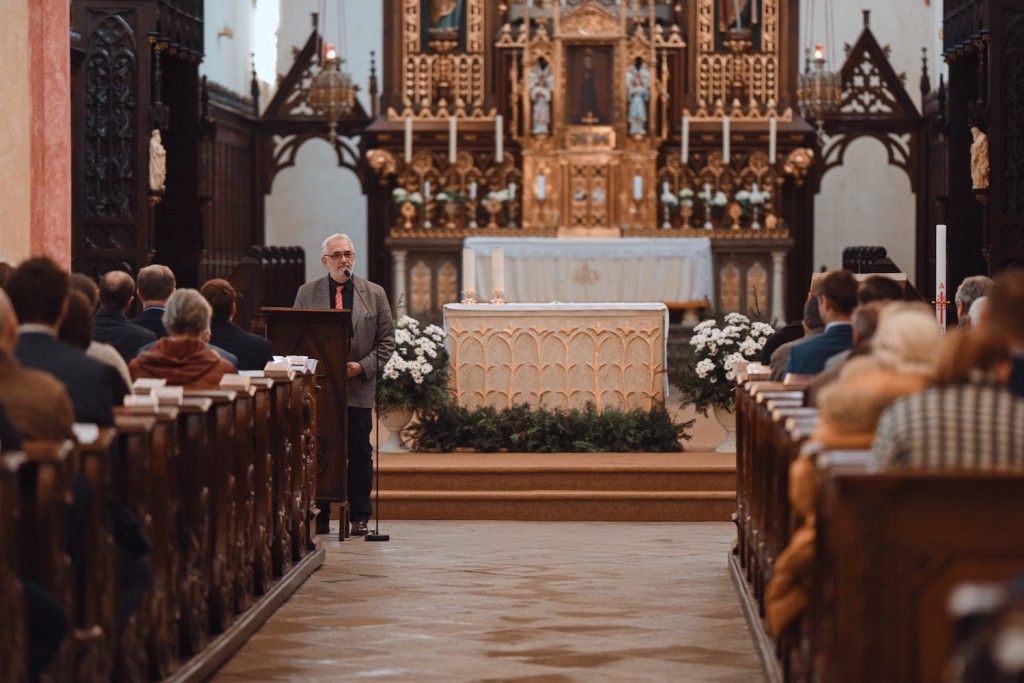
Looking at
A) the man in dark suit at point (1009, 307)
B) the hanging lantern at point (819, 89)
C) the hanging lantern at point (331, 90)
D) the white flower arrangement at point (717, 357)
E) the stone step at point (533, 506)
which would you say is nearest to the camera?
the man in dark suit at point (1009, 307)

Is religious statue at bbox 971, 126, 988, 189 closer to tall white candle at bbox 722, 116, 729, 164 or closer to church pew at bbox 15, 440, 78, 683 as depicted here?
tall white candle at bbox 722, 116, 729, 164

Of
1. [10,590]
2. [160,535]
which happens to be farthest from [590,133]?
[10,590]

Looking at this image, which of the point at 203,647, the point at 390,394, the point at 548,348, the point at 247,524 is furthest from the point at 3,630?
the point at 548,348

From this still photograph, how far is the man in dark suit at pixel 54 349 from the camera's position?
4.86 metres

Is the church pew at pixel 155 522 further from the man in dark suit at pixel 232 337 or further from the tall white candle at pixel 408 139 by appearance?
the tall white candle at pixel 408 139

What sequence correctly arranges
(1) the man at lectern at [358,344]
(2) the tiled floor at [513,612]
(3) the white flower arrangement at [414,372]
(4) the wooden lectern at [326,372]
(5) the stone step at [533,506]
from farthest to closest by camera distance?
(3) the white flower arrangement at [414,372]
(5) the stone step at [533,506]
(1) the man at lectern at [358,344]
(4) the wooden lectern at [326,372]
(2) the tiled floor at [513,612]

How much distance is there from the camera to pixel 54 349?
4.93m

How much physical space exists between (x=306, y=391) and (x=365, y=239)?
11.1 meters

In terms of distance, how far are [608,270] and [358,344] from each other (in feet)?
24.5

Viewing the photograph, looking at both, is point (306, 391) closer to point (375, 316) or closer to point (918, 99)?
point (375, 316)

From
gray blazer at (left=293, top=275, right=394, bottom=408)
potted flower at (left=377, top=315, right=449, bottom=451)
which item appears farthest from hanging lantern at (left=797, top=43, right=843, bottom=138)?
gray blazer at (left=293, top=275, right=394, bottom=408)

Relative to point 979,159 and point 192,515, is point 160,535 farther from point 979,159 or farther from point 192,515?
point 979,159

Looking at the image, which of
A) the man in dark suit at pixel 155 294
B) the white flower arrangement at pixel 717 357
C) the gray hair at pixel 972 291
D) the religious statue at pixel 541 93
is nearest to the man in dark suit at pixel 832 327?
the gray hair at pixel 972 291

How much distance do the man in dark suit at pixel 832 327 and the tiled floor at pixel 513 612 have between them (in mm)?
1070
